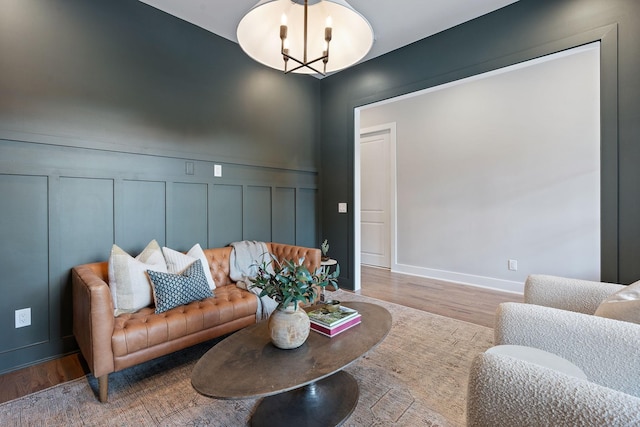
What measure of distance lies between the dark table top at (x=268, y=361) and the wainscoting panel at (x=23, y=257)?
1691 millimetres

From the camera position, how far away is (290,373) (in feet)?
4.26

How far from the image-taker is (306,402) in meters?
1.61

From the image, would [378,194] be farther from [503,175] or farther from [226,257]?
[226,257]

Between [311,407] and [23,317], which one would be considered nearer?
[311,407]

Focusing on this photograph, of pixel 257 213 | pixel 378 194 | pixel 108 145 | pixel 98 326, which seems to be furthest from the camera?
pixel 378 194

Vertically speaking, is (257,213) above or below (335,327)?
above

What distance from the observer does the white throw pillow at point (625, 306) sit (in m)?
1.19

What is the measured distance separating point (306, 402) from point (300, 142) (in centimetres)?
319

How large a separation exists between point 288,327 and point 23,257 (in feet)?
6.93

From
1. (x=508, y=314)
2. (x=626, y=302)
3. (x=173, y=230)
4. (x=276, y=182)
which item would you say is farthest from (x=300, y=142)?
(x=626, y=302)

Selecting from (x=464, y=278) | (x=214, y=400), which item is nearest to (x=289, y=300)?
(x=214, y=400)

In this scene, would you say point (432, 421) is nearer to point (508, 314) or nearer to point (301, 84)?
point (508, 314)

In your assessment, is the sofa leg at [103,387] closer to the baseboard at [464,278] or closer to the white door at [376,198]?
the baseboard at [464,278]

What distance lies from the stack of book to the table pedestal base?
0.35 meters
